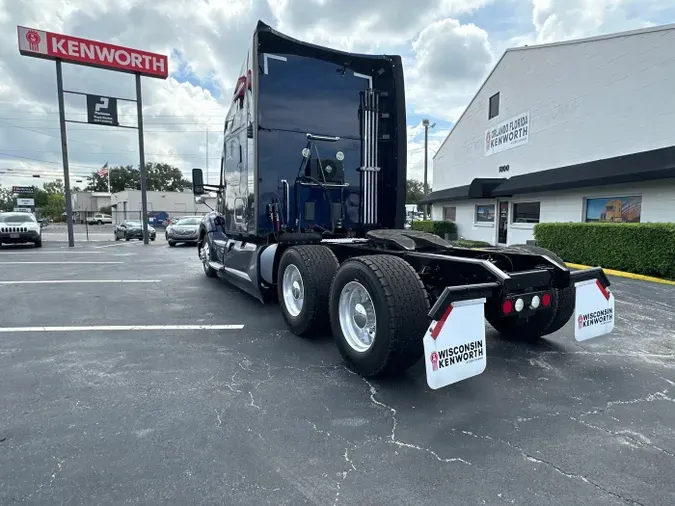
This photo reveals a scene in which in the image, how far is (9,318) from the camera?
5570 millimetres

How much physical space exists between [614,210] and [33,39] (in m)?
22.4

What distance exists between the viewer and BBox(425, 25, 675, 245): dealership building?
33.3ft

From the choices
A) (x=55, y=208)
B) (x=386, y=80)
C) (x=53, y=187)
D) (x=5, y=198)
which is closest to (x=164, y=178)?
(x=55, y=208)

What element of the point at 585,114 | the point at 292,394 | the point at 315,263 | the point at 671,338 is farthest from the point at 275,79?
the point at 585,114

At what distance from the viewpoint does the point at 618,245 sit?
9.65 m

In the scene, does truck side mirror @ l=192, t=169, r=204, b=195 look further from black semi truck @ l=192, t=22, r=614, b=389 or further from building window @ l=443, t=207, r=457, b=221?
building window @ l=443, t=207, r=457, b=221

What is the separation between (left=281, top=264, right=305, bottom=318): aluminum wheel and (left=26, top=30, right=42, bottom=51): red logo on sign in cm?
1877

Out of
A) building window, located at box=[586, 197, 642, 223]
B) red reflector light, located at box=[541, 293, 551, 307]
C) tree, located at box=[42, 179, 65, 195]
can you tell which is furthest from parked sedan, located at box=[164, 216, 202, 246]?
tree, located at box=[42, 179, 65, 195]

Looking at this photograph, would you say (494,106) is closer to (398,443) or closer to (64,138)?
(398,443)

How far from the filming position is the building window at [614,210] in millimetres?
10820

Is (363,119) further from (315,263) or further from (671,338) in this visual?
(671,338)

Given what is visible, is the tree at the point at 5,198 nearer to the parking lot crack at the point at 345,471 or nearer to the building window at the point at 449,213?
the building window at the point at 449,213

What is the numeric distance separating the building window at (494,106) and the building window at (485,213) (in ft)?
12.7

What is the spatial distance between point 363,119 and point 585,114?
9.82 metres
